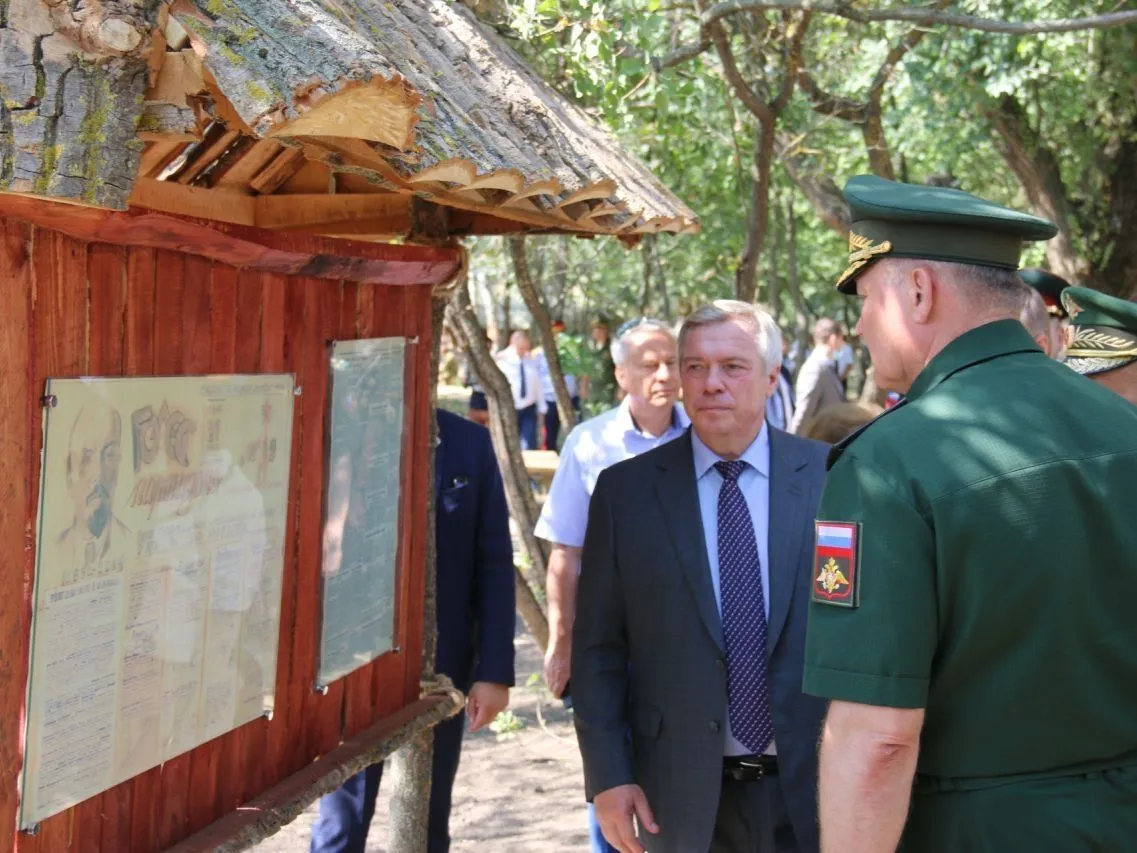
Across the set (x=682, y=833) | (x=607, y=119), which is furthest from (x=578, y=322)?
(x=682, y=833)

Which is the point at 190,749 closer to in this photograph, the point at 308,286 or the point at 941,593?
the point at 308,286

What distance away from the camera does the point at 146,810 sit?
2.53 m

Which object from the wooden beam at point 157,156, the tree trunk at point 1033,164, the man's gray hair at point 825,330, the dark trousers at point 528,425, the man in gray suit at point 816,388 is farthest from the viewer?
the dark trousers at point 528,425

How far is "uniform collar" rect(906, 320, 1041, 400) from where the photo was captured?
94.7 inches

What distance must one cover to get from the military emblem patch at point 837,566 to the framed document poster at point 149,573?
3.95 feet

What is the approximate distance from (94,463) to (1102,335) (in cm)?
310

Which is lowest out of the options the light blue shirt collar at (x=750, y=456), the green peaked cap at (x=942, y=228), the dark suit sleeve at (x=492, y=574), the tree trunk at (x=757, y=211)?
A: the dark suit sleeve at (x=492, y=574)

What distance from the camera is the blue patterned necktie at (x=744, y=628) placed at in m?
3.42

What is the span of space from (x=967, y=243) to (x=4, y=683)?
1841 millimetres

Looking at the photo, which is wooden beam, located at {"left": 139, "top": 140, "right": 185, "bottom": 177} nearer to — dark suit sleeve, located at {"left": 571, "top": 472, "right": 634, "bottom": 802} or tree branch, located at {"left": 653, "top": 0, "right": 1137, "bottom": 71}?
dark suit sleeve, located at {"left": 571, "top": 472, "right": 634, "bottom": 802}

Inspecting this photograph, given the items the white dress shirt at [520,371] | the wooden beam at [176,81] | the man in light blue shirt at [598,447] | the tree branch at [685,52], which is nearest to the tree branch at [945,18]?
the tree branch at [685,52]

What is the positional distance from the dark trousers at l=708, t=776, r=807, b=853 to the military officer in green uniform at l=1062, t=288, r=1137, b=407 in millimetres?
1649

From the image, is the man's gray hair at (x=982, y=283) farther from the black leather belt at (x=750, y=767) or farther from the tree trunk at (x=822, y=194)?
the tree trunk at (x=822, y=194)

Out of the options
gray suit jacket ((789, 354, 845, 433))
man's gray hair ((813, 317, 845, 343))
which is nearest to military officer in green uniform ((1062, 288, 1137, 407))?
gray suit jacket ((789, 354, 845, 433))
